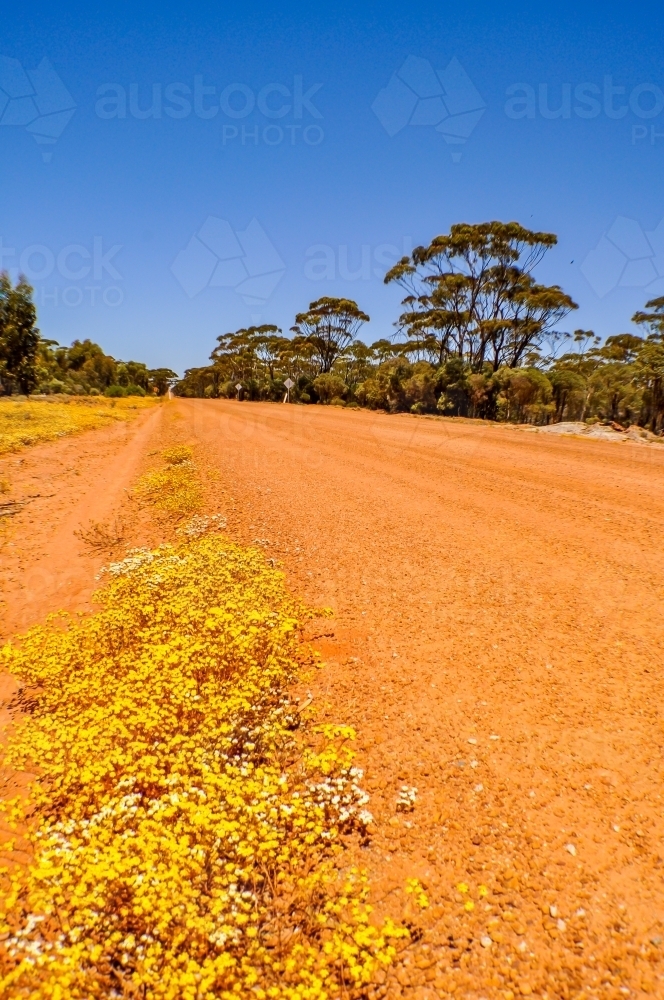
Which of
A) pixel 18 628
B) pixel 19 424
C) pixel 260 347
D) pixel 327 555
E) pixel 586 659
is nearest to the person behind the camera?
pixel 586 659

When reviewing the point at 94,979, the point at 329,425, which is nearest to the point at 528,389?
the point at 329,425

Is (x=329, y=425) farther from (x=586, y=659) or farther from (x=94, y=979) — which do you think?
(x=94, y=979)

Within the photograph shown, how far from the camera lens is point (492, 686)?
4.38 metres

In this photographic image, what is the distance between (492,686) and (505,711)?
0.32m

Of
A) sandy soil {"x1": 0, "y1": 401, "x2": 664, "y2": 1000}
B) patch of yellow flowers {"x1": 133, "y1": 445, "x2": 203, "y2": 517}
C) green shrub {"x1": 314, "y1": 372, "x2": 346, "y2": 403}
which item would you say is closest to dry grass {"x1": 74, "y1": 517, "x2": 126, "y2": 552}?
sandy soil {"x1": 0, "y1": 401, "x2": 664, "y2": 1000}

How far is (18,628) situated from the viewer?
5926mm

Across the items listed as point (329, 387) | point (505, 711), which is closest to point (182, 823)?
point (505, 711)

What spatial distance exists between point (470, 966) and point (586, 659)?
3.06 m

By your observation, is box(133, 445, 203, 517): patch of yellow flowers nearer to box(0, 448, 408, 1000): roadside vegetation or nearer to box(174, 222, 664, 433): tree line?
box(0, 448, 408, 1000): roadside vegetation

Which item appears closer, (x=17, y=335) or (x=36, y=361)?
(x=17, y=335)

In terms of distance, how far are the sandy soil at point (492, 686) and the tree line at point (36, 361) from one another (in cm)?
4316

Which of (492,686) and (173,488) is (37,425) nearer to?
(173,488)

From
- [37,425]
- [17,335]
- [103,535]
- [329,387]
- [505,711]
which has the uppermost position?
[17,335]

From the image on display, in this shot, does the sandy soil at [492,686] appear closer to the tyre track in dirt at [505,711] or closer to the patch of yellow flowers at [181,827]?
the tyre track in dirt at [505,711]
